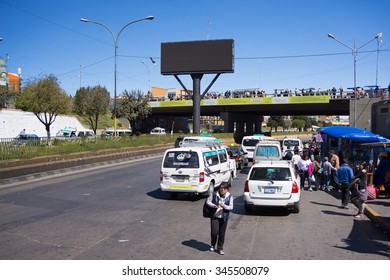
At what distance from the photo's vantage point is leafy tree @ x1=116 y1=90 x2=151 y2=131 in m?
56.3

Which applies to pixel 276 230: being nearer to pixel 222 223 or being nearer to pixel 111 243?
pixel 222 223

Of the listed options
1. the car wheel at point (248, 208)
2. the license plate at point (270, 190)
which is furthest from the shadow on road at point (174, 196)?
the license plate at point (270, 190)

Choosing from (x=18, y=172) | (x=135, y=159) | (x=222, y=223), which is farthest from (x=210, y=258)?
(x=135, y=159)

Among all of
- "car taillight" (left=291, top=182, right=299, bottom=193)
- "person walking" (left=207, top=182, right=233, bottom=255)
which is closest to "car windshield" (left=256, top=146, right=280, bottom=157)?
"car taillight" (left=291, top=182, right=299, bottom=193)

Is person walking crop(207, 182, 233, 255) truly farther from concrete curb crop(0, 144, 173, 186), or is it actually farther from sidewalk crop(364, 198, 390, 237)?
concrete curb crop(0, 144, 173, 186)

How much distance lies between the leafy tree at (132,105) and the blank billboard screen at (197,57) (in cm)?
822

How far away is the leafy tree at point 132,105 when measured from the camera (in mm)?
56281

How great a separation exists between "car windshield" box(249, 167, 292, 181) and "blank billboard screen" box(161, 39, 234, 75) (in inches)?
1481

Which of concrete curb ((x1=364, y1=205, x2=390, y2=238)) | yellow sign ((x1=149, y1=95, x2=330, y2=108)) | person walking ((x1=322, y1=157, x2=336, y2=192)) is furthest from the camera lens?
yellow sign ((x1=149, y1=95, x2=330, y2=108))

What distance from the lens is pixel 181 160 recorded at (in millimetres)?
14375

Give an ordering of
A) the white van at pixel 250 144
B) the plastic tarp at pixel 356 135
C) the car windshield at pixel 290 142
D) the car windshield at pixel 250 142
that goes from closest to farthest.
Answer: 1. the plastic tarp at pixel 356 135
2. the white van at pixel 250 144
3. the car windshield at pixel 250 142
4. the car windshield at pixel 290 142

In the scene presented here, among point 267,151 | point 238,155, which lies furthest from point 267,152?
point 238,155

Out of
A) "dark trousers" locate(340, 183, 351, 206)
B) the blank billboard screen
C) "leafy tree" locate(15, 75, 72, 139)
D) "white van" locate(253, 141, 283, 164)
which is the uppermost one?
the blank billboard screen

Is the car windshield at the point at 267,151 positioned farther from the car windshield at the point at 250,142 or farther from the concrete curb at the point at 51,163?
the concrete curb at the point at 51,163
